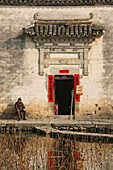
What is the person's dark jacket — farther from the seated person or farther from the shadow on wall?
the shadow on wall

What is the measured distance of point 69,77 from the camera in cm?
1543

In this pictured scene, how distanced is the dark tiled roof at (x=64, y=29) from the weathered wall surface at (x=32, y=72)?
0.83 meters

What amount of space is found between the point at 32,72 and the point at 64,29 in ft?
8.19

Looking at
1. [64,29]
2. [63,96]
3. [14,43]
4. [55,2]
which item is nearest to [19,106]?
[14,43]

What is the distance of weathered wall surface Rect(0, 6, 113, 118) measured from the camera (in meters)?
15.3

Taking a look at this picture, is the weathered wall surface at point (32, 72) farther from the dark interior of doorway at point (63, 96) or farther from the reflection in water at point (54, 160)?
the reflection in water at point (54, 160)

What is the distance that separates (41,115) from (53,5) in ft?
17.3

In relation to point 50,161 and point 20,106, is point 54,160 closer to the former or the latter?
point 50,161

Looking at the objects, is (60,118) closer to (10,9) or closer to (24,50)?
(24,50)

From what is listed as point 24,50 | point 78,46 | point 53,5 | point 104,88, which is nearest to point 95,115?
point 104,88

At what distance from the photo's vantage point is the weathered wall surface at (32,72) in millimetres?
15289

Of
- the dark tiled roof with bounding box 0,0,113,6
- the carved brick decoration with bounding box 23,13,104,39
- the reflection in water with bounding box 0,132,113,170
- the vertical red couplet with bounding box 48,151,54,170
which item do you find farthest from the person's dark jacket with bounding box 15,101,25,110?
the vertical red couplet with bounding box 48,151,54,170

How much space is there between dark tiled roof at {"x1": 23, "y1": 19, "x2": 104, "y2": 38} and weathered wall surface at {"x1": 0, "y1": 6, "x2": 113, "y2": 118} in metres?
0.83

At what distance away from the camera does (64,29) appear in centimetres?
1477
